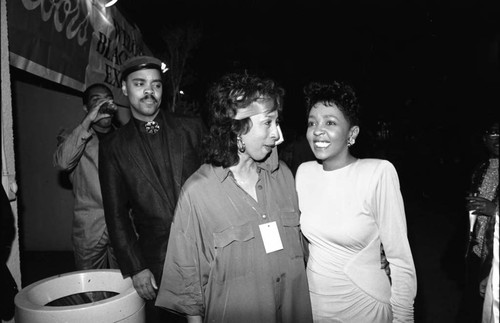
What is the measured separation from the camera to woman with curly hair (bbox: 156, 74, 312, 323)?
6.61 ft

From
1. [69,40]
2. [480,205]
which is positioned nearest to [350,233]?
[480,205]

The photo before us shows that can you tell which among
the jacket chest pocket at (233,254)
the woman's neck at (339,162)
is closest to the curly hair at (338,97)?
the woman's neck at (339,162)

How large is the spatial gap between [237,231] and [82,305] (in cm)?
86

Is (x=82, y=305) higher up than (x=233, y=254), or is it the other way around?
(x=233, y=254)

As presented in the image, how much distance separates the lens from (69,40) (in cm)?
436

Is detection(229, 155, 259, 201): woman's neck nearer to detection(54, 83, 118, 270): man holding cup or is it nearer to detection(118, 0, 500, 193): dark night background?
detection(54, 83, 118, 270): man holding cup

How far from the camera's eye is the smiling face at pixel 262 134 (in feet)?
7.11

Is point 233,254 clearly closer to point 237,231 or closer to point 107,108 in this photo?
point 237,231

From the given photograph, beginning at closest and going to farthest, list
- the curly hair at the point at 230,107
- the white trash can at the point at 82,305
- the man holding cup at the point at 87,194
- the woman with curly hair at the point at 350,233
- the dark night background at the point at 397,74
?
1. the white trash can at the point at 82,305
2. the woman with curly hair at the point at 350,233
3. the curly hair at the point at 230,107
4. the man holding cup at the point at 87,194
5. the dark night background at the point at 397,74

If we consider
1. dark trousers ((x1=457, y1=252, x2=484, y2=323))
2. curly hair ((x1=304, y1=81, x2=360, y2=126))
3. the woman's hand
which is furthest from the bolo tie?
dark trousers ((x1=457, y1=252, x2=484, y2=323))

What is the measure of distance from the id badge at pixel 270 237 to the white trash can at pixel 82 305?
0.77 metres

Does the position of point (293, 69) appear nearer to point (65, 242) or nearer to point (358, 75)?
point (358, 75)

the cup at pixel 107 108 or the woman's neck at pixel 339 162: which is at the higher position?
the cup at pixel 107 108

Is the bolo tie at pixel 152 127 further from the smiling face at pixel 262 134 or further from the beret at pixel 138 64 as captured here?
the smiling face at pixel 262 134
